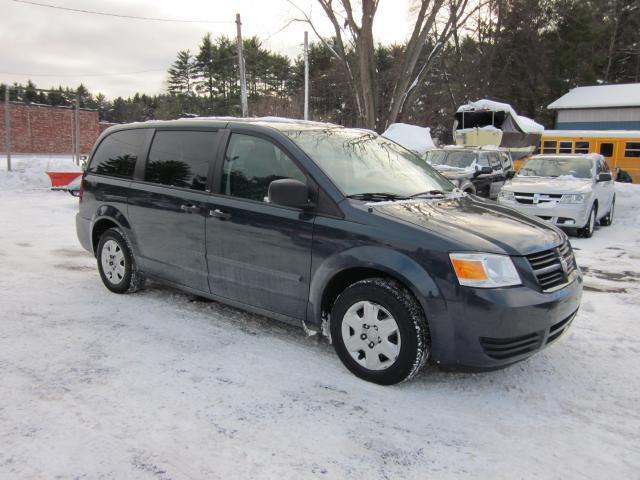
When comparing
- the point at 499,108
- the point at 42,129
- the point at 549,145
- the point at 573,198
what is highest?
the point at 499,108

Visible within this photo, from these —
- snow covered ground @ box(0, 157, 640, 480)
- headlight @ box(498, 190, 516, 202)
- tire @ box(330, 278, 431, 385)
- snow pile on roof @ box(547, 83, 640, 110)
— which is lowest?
snow covered ground @ box(0, 157, 640, 480)

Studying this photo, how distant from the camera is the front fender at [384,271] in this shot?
10.5 ft

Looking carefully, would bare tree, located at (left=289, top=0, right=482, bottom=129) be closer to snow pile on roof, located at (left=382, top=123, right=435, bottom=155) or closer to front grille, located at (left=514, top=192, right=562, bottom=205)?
snow pile on roof, located at (left=382, top=123, right=435, bottom=155)

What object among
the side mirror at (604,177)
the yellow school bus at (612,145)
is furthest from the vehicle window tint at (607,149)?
the side mirror at (604,177)

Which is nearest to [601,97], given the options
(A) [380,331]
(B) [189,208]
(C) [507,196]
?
(C) [507,196]

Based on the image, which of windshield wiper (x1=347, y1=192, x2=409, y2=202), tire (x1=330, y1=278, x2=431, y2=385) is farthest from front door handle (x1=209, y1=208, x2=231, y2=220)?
tire (x1=330, y1=278, x2=431, y2=385)

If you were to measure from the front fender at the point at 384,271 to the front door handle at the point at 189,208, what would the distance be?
52.4 inches

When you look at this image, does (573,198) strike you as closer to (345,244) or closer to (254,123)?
(254,123)

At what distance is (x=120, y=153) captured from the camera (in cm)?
541

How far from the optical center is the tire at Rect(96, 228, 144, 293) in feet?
17.2

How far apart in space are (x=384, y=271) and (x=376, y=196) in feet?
2.31

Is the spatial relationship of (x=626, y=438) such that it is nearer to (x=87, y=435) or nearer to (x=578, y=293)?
(x=578, y=293)

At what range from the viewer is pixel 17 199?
1380 cm

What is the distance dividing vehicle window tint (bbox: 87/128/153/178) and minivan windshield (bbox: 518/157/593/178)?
8.35m
